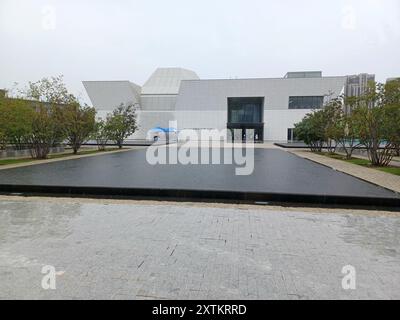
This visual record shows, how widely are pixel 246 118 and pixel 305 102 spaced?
11.3 m

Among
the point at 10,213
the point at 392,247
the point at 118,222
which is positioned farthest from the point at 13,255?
the point at 392,247

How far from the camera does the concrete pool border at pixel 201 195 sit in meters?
6.70

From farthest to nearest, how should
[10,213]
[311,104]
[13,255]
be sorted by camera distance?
1. [311,104]
2. [10,213]
3. [13,255]

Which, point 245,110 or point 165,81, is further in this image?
point 165,81

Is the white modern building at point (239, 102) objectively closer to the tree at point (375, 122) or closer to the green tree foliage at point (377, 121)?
the green tree foliage at point (377, 121)

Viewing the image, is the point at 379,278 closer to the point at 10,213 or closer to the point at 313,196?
the point at 313,196

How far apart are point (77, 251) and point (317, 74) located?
2522 inches

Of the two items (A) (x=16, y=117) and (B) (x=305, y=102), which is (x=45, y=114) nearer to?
(A) (x=16, y=117)

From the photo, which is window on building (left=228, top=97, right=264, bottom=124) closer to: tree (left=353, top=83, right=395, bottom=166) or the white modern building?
the white modern building

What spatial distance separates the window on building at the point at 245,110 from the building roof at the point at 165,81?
15.6m

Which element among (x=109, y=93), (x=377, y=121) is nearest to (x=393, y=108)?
(x=377, y=121)

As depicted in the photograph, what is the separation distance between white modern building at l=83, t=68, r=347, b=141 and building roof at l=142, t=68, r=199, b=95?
6253 millimetres

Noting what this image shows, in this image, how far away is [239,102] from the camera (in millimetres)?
57469

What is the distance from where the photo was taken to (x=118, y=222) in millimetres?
5219
